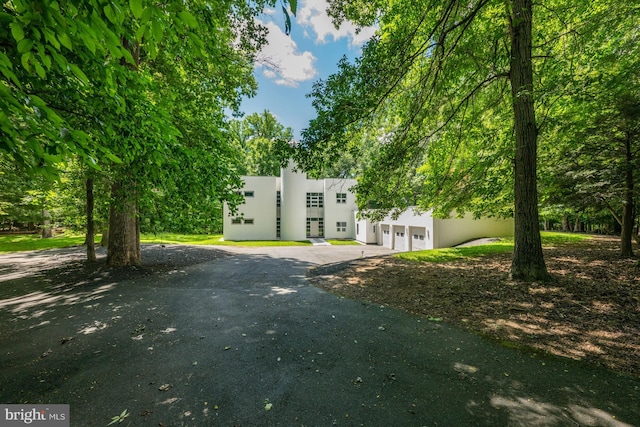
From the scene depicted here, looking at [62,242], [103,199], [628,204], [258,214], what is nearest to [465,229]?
[628,204]

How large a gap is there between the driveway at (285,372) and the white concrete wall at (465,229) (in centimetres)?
1293

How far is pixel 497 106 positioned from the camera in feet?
28.3

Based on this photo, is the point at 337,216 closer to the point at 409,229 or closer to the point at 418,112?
the point at 409,229

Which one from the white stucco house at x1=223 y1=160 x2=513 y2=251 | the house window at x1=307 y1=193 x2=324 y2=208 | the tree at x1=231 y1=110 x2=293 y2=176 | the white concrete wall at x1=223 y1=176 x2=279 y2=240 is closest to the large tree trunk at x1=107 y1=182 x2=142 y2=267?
the white stucco house at x1=223 y1=160 x2=513 y2=251

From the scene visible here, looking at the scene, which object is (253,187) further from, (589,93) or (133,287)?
(589,93)

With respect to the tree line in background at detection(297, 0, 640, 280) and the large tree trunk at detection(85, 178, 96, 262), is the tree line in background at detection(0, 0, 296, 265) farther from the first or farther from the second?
the tree line in background at detection(297, 0, 640, 280)

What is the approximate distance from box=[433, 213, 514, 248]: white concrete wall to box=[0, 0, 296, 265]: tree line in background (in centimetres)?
1378

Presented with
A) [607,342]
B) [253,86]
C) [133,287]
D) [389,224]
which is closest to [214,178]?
[133,287]

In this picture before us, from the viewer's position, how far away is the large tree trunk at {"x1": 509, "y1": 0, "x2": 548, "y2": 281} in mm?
6609

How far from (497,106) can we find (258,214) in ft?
75.2

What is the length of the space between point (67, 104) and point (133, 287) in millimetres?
5580

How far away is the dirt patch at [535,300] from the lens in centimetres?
396

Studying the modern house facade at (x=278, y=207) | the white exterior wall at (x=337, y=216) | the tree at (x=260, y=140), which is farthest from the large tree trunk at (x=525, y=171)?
the tree at (x=260, y=140)

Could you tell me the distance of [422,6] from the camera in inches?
275
